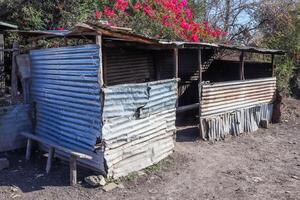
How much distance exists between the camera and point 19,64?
21.8 feet

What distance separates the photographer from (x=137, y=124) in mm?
5855

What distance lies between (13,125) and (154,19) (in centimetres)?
548

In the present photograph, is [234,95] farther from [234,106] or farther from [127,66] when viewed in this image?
[127,66]

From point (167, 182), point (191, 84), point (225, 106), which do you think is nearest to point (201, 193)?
point (167, 182)

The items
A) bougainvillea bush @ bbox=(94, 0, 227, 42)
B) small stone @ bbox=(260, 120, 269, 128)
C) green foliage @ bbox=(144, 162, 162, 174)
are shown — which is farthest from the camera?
small stone @ bbox=(260, 120, 269, 128)

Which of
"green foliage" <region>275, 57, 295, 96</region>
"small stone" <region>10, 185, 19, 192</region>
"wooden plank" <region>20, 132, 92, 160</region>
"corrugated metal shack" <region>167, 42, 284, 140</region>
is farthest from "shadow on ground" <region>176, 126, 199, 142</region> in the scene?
"green foliage" <region>275, 57, 295, 96</region>

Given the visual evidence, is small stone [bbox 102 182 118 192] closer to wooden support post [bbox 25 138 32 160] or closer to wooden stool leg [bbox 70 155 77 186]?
wooden stool leg [bbox 70 155 77 186]

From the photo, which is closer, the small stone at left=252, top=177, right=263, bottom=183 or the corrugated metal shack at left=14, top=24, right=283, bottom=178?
the corrugated metal shack at left=14, top=24, right=283, bottom=178

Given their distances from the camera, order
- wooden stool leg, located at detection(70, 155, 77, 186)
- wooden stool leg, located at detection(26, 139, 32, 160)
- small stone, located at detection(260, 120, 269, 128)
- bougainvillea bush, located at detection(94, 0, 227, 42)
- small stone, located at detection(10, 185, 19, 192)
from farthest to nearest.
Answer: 1. small stone, located at detection(260, 120, 269, 128)
2. bougainvillea bush, located at detection(94, 0, 227, 42)
3. wooden stool leg, located at detection(26, 139, 32, 160)
4. wooden stool leg, located at detection(70, 155, 77, 186)
5. small stone, located at detection(10, 185, 19, 192)

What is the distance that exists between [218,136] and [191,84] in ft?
9.22

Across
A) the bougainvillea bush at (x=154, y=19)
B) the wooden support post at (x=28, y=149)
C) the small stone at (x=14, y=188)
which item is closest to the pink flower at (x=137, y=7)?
the bougainvillea bush at (x=154, y=19)

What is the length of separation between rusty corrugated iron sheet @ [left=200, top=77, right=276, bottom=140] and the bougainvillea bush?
2.36 m

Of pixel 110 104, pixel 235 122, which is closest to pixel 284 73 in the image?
pixel 235 122

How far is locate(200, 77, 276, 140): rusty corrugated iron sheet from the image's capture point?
27.2 feet
